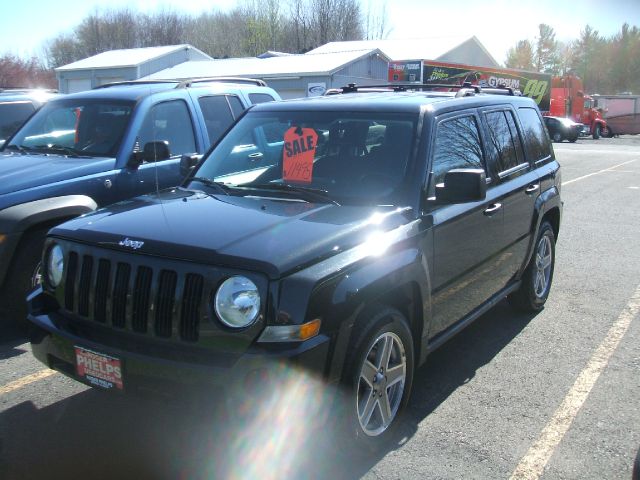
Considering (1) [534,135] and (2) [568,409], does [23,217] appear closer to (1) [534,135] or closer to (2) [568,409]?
(2) [568,409]

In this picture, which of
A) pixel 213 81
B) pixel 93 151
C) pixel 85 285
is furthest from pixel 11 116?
pixel 85 285

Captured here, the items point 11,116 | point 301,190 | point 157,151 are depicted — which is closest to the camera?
point 301,190

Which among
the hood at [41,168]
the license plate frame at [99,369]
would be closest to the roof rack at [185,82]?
the hood at [41,168]

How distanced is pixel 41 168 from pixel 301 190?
2.72 m

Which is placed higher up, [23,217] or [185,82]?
[185,82]

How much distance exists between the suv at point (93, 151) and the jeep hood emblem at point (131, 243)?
140cm

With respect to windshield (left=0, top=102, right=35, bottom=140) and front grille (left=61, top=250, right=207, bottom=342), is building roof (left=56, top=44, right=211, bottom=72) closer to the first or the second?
windshield (left=0, top=102, right=35, bottom=140)

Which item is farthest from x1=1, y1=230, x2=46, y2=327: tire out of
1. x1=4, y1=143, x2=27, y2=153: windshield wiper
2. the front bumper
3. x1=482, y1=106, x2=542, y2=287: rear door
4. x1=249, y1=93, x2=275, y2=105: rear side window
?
x1=482, y1=106, x2=542, y2=287: rear door

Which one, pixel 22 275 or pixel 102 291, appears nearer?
pixel 102 291

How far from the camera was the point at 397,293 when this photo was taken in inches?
139

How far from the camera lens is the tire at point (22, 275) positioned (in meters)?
4.98

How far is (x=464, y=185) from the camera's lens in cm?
368

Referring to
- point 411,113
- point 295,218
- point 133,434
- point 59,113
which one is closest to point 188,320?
point 295,218

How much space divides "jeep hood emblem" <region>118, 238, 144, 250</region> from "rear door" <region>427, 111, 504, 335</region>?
1.71 m
